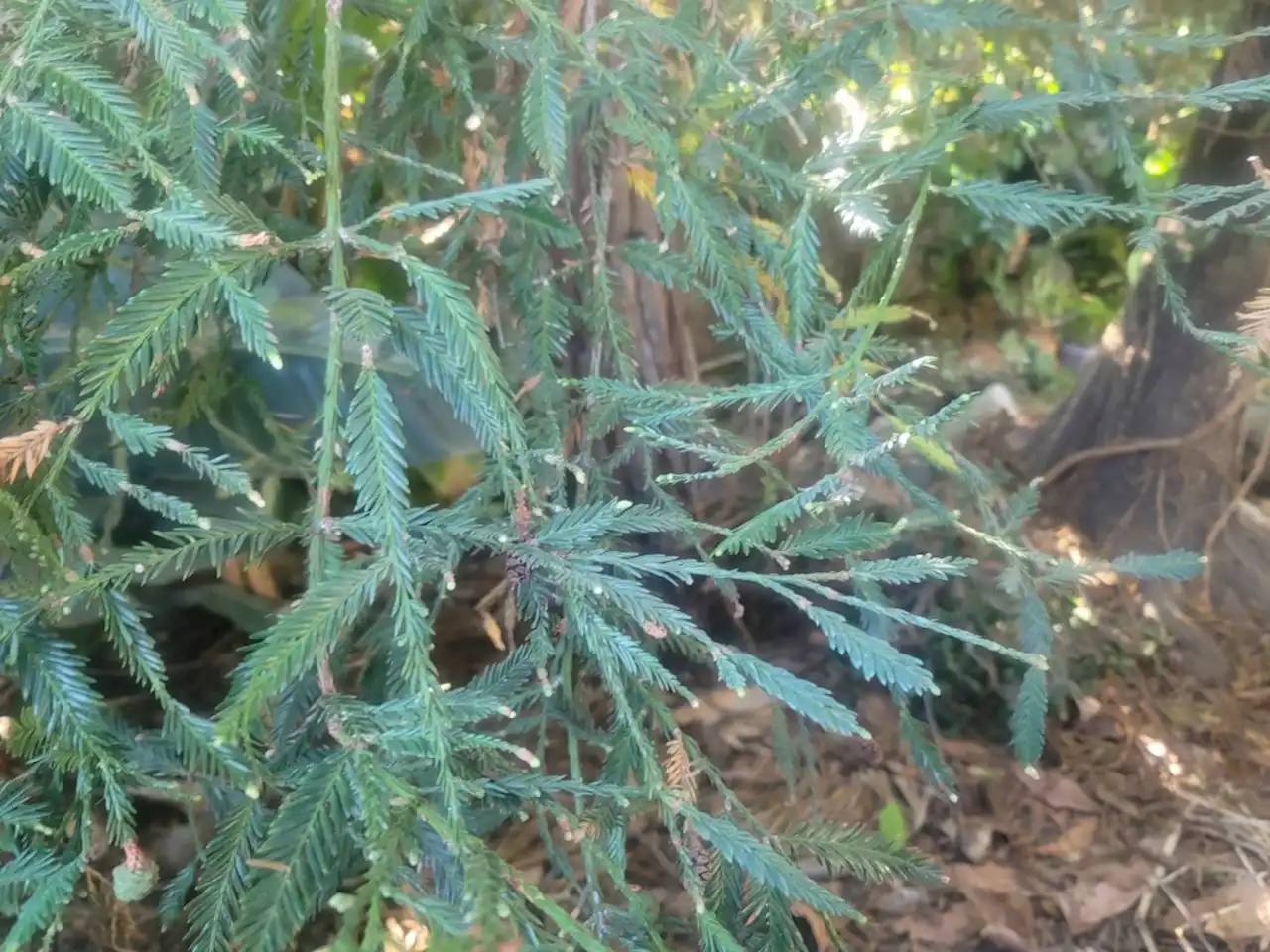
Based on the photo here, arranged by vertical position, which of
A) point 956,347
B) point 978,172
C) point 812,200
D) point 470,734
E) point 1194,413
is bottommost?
point 956,347

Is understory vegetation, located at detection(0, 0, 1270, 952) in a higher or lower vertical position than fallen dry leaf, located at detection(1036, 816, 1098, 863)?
higher

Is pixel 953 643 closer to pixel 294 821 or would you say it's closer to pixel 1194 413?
pixel 1194 413

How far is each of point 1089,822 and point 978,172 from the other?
1.14 metres

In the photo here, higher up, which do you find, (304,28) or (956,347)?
(304,28)

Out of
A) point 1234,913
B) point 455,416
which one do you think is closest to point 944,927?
point 1234,913

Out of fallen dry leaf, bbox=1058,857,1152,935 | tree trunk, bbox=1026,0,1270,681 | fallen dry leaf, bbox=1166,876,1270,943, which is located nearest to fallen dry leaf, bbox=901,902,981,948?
fallen dry leaf, bbox=1058,857,1152,935

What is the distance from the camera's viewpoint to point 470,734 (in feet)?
1.63

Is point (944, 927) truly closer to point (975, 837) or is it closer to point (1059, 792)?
point (975, 837)

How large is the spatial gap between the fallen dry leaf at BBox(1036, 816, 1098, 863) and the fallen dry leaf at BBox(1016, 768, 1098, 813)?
15 mm

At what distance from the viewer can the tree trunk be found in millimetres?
1191

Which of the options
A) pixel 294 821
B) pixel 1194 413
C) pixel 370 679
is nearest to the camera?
pixel 294 821

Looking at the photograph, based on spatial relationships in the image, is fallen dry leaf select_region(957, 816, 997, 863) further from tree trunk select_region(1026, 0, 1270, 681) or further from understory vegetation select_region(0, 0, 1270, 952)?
tree trunk select_region(1026, 0, 1270, 681)

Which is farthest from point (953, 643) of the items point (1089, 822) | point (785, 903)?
point (785, 903)

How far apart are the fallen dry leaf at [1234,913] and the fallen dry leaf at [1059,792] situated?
0.14 meters
